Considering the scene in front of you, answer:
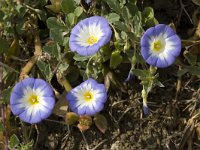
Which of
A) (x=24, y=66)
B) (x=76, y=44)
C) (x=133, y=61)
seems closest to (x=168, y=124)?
(x=133, y=61)

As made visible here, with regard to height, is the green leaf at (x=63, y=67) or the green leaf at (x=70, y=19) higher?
the green leaf at (x=70, y=19)

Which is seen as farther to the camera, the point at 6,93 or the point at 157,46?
the point at 6,93

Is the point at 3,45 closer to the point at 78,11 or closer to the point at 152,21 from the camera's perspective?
the point at 78,11

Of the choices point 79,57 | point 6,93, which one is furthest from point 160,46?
point 6,93

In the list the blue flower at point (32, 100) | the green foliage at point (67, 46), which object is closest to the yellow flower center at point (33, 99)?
the blue flower at point (32, 100)

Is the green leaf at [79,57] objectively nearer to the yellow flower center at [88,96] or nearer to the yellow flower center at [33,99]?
the yellow flower center at [88,96]
